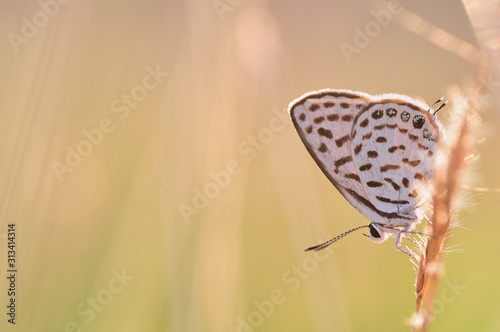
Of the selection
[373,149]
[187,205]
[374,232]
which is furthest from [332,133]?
A: [187,205]

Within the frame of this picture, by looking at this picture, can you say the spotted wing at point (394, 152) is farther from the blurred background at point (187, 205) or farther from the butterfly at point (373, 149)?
the blurred background at point (187, 205)

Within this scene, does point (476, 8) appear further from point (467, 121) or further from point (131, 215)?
point (131, 215)

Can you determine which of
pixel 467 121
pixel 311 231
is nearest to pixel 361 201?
pixel 311 231

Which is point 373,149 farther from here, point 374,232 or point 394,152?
point 374,232

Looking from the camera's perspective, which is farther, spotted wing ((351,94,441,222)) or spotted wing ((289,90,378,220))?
spotted wing ((289,90,378,220))

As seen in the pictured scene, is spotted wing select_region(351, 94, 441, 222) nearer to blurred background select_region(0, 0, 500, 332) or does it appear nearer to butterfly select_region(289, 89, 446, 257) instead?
butterfly select_region(289, 89, 446, 257)

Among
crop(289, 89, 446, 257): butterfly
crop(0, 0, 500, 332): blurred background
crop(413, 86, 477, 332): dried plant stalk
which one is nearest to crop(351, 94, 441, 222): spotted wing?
crop(289, 89, 446, 257): butterfly
